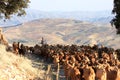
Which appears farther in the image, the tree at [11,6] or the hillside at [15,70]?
the tree at [11,6]

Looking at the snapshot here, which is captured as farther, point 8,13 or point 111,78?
point 8,13

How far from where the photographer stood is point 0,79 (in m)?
21.9

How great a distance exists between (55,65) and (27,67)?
5.14 meters

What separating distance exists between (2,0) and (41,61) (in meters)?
6.92

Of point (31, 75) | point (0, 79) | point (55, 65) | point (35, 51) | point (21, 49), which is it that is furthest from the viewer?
point (35, 51)

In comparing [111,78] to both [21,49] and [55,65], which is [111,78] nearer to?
[55,65]

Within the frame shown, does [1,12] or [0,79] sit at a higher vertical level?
[1,12]

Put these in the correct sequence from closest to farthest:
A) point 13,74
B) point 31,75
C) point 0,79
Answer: point 0,79 → point 13,74 → point 31,75

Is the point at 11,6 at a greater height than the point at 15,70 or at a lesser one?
greater

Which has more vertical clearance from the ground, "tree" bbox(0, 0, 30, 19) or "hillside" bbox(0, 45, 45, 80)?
"tree" bbox(0, 0, 30, 19)

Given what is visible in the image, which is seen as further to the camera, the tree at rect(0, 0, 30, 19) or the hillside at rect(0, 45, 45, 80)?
the tree at rect(0, 0, 30, 19)

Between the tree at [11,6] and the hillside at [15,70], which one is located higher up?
the tree at [11,6]

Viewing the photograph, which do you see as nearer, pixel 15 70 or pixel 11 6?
pixel 15 70

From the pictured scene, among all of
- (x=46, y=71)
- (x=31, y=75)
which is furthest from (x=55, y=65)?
(x=31, y=75)
